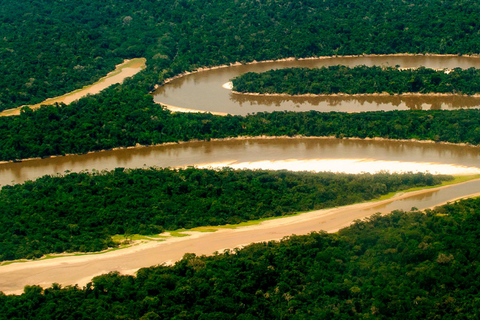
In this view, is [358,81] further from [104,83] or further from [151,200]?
[151,200]

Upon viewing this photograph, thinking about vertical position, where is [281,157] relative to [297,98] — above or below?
below

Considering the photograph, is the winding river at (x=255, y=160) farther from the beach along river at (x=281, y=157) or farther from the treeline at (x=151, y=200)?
the treeline at (x=151, y=200)

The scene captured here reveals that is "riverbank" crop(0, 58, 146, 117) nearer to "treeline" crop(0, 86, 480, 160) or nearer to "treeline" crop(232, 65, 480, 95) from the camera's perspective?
"treeline" crop(0, 86, 480, 160)

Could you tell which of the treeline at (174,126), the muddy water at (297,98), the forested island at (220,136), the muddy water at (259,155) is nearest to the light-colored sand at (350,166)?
the muddy water at (259,155)

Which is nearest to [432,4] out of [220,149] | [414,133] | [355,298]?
[414,133]

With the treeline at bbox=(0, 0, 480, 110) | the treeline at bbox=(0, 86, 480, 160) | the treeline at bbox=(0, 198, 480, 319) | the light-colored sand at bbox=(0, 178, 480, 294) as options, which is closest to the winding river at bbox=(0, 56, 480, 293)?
the light-colored sand at bbox=(0, 178, 480, 294)

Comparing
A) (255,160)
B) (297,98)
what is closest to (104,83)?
(297,98)
